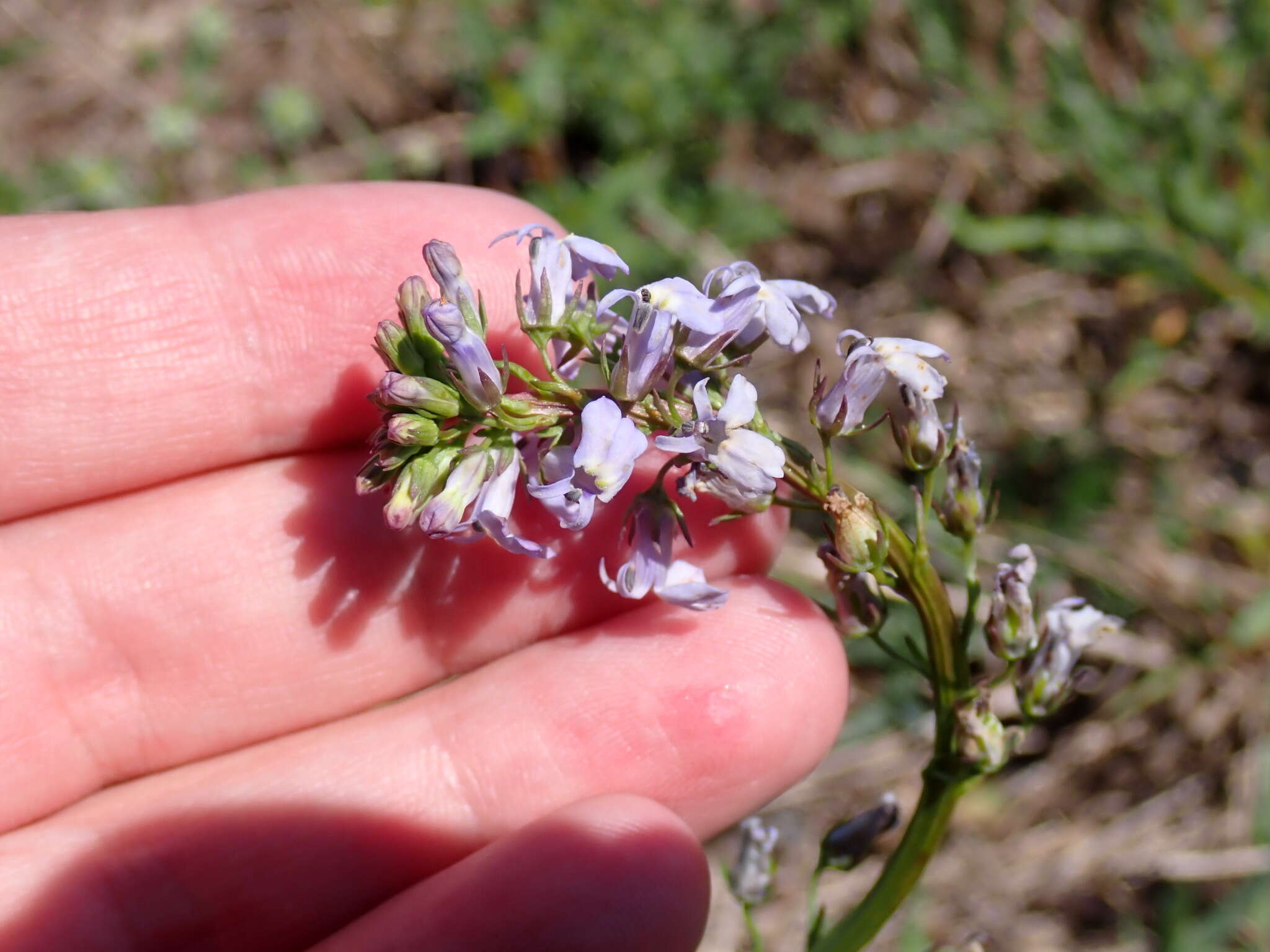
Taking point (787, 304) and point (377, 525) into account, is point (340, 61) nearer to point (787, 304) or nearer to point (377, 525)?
point (377, 525)

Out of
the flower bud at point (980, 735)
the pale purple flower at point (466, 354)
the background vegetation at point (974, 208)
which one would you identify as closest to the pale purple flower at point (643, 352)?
the pale purple flower at point (466, 354)

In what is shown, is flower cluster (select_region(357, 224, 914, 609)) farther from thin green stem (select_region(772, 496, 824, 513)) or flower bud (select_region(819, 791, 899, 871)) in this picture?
flower bud (select_region(819, 791, 899, 871))

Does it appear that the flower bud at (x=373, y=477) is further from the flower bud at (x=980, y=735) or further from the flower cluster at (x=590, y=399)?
the flower bud at (x=980, y=735)

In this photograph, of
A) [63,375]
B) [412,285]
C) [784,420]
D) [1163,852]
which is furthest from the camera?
[784,420]

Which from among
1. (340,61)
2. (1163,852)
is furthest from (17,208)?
(1163,852)

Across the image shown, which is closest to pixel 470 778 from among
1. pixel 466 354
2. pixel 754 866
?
pixel 754 866

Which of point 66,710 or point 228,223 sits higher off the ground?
point 228,223

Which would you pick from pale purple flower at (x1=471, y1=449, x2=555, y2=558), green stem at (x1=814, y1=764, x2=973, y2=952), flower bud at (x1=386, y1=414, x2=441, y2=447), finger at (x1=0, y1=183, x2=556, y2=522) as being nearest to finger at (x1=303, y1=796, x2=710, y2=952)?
green stem at (x1=814, y1=764, x2=973, y2=952)
